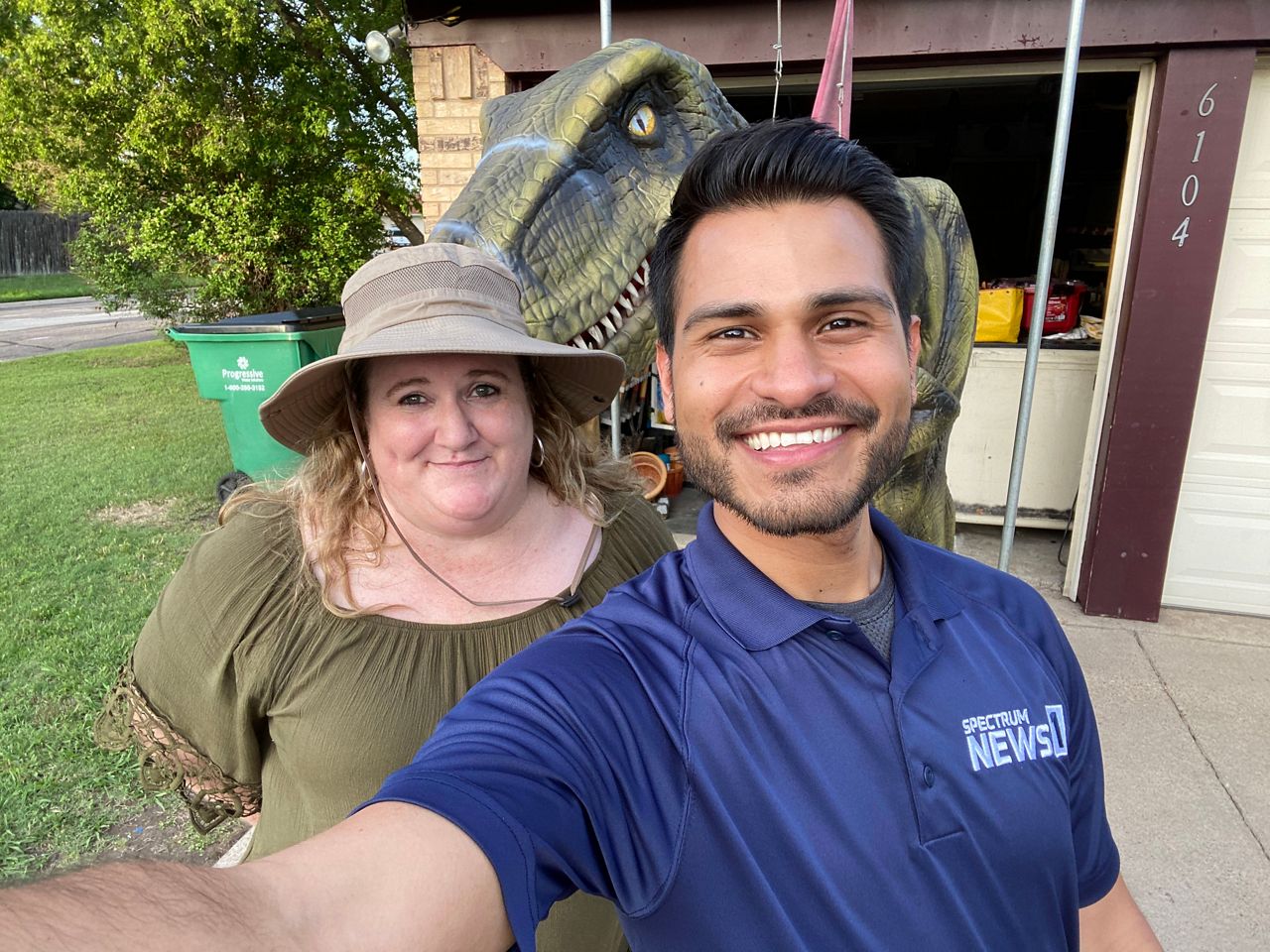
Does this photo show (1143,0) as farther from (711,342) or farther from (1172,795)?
(711,342)

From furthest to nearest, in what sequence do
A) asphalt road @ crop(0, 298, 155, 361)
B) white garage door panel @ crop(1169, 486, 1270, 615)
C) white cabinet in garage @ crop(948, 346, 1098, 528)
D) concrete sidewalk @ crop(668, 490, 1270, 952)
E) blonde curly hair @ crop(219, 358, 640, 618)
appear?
asphalt road @ crop(0, 298, 155, 361) < white cabinet in garage @ crop(948, 346, 1098, 528) < white garage door panel @ crop(1169, 486, 1270, 615) < concrete sidewalk @ crop(668, 490, 1270, 952) < blonde curly hair @ crop(219, 358, 640, 618)

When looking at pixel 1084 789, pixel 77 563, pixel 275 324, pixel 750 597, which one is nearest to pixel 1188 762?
pixel 1084 789

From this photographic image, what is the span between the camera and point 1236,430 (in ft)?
14.4

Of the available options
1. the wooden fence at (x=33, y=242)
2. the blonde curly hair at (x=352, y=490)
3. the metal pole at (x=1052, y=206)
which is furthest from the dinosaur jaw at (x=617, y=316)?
the wooden fence at (x=33, y=242)

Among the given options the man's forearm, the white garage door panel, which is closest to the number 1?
the white garage door panel

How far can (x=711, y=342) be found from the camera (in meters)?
1.05

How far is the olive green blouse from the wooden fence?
35587 mm

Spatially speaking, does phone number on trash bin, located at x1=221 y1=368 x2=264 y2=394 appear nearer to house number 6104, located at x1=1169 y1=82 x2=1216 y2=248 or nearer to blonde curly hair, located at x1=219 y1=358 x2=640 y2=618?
blonde curly hair, located at x1=219 y1=358 x2=640 y2=618

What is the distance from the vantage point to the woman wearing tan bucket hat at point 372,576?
138 centimetres

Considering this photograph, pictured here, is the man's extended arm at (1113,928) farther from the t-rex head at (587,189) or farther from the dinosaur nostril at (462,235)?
the dinosaur nostril at (462,235)

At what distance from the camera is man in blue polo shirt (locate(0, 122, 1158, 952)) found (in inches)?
29.2

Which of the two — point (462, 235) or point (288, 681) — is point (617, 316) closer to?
point (462, 235)

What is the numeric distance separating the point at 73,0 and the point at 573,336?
901 cm

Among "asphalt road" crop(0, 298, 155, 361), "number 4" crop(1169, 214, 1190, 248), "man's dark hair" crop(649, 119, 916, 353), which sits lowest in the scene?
"asphalt road" crop(0, 298, 155, 361)
